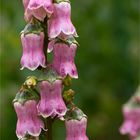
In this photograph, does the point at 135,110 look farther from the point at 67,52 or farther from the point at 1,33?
the point at 1,33

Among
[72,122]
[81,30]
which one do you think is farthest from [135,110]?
[81,30]

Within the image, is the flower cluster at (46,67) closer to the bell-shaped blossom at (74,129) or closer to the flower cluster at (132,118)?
the bell-shaped blossom at (74,129)

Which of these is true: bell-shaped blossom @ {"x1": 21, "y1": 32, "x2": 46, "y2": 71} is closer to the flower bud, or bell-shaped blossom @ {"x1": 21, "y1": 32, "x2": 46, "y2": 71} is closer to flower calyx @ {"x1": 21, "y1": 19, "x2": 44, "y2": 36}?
flower calyx @ {"x1": 21, "y1": 19, "x2": 44, "y2": 36}

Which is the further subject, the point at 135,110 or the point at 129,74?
the point at 129,74

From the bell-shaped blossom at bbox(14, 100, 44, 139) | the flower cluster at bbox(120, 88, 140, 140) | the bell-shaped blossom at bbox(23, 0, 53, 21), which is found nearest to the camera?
the bell-shaped blossom at bbox(23, 0, 53, 21)

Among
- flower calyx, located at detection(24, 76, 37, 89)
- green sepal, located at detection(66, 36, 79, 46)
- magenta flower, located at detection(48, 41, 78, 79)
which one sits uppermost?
green sepal, located at detection(66, 36, 79, 46)

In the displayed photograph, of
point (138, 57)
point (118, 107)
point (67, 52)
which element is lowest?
point (118, 107)

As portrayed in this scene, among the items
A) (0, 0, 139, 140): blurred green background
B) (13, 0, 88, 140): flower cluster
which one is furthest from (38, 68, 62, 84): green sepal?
(0, 0, 139, 140): blurred green background

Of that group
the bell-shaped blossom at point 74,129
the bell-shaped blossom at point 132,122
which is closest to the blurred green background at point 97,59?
the bell-shaped blossom at point 132,122
